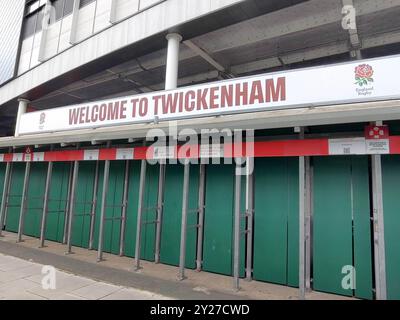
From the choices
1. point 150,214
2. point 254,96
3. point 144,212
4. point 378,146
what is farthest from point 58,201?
point 378,146

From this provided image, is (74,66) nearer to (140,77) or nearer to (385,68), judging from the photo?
(140,77)

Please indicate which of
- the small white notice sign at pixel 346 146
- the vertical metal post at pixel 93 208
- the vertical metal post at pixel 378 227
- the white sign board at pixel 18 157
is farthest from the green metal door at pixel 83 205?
the vertical metal post at pixel 378 227

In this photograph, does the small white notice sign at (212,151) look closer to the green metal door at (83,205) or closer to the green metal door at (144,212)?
the green metal door at (144,212)

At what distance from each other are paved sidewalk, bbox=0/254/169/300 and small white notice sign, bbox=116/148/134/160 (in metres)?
2.67

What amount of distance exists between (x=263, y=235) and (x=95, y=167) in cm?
542

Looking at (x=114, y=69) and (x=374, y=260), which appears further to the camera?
Result: (x=114, y=69)

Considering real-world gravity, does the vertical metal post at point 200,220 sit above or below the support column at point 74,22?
below

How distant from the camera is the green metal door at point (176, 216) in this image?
6.64 meters

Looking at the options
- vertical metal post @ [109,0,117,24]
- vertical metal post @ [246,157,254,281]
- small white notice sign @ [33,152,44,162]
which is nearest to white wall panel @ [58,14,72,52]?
vertical metal post @ [109,0,117,24]

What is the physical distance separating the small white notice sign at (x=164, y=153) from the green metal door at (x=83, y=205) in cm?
339

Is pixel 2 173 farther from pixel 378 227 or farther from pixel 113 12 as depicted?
pixel 378 227

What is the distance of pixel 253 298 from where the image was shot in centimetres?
488

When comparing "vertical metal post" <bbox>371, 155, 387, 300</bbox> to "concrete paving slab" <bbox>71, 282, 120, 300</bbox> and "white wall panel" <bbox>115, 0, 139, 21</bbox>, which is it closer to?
"concrete paving slab" <bbox>71, 282, 120, 300</bbox>
